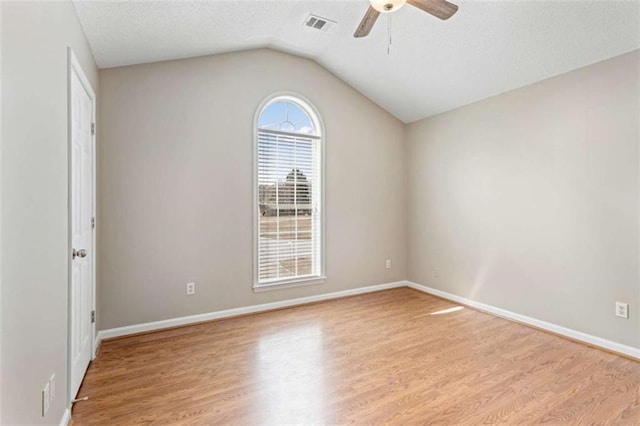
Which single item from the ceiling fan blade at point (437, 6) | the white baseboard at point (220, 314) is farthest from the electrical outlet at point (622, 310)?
the ceiling fan blade at point (437, 6)

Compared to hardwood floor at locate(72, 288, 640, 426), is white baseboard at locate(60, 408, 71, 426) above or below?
above

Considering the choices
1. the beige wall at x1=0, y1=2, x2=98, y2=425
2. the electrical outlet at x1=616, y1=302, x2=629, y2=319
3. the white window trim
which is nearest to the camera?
the beige wall at x1=0, y1=2, x2=98, y2=425

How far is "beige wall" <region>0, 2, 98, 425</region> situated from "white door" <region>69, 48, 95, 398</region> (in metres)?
0.18

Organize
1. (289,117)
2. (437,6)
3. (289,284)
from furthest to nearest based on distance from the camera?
(289,117) < (289,284) < (437,6)

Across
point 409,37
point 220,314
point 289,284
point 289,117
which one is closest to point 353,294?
point 289,284

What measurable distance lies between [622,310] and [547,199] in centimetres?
113

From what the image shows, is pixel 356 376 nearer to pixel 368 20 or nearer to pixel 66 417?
pixel 66 417

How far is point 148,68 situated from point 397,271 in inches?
161

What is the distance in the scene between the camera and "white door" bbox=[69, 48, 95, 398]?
212 centimetres

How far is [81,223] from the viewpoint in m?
2.40

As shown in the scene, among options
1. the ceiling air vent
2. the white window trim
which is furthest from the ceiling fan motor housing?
the white window trim

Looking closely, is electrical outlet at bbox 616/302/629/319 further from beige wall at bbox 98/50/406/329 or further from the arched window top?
the arched window top

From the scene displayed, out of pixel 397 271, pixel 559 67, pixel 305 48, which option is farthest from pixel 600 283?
pixel 305 48

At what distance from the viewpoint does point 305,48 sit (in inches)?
154
